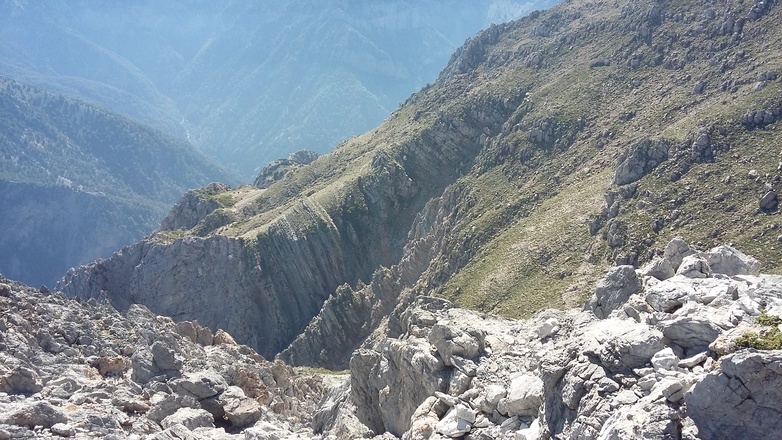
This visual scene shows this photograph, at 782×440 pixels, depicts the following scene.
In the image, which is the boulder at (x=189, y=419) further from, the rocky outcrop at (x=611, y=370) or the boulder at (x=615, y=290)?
the boulder at (x=615, y=290)

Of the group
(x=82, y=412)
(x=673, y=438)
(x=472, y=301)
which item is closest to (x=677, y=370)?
(x=673, y=438)

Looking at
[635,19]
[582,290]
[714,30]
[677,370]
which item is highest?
[635,19]

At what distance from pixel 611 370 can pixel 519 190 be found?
86.6 metres

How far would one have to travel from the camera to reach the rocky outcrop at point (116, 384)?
Result: 34500mm

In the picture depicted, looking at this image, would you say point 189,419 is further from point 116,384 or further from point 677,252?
Result: point 677,252

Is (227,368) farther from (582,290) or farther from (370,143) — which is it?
(370,143)

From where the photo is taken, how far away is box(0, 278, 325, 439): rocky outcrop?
34.5 meters

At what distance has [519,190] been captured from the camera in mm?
107500

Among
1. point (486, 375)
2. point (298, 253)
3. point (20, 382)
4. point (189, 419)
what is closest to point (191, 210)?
point (298, 253)

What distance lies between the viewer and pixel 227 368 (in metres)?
57.7

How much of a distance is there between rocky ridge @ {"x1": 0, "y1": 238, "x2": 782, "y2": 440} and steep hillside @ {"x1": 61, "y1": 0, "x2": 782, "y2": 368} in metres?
33.5

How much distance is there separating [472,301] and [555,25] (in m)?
110

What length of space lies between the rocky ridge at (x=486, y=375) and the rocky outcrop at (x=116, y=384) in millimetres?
134

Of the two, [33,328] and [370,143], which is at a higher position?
[370,143]
